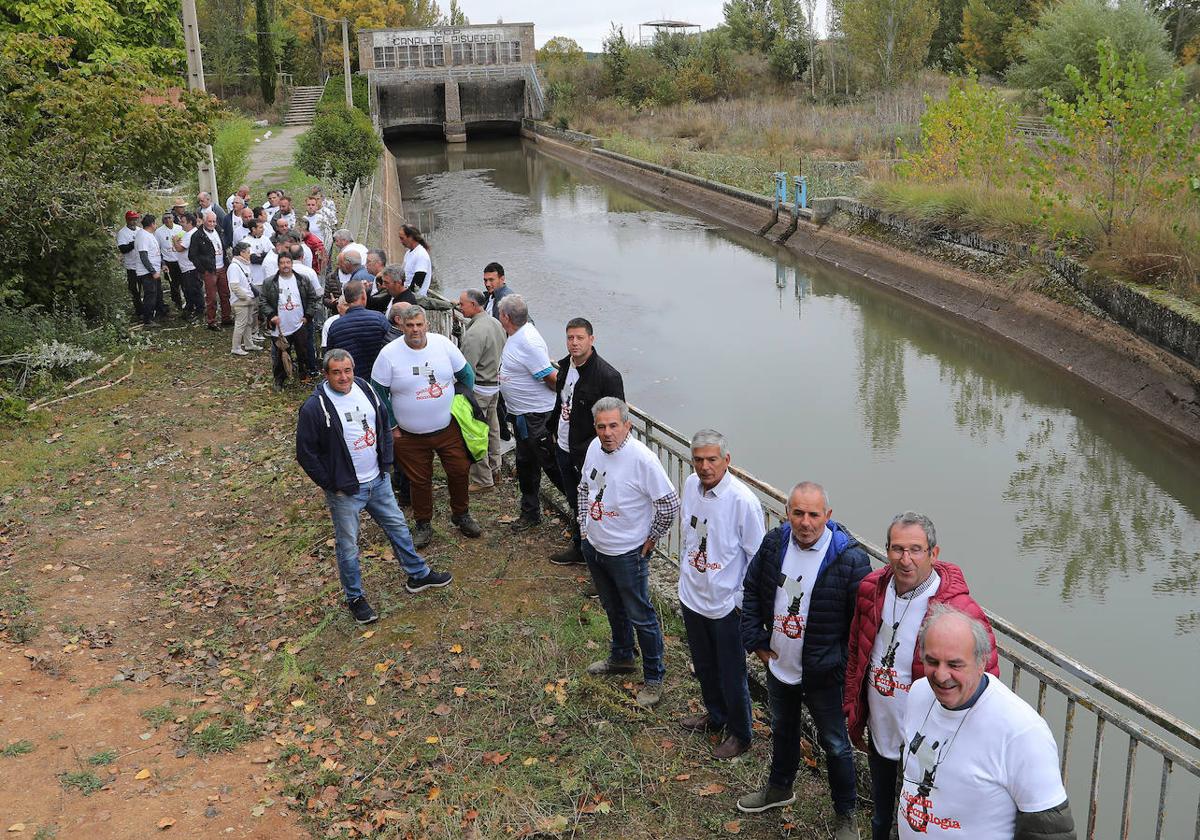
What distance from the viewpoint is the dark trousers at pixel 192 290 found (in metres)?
14.4

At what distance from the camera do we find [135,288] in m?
14.3

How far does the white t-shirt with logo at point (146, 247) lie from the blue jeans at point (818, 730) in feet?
39.3

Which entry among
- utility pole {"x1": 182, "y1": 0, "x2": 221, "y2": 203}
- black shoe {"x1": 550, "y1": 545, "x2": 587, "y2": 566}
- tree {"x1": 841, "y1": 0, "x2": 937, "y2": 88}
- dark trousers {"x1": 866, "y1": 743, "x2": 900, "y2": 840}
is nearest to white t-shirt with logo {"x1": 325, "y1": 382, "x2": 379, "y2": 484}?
black shoe {"x1": 550, "y1": 545, "x2": 587, "y2": 566}

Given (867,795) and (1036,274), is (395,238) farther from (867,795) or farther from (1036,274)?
(867,795)

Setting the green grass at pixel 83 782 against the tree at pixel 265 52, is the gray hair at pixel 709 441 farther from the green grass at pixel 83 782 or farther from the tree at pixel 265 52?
the tree at pixel 265 52

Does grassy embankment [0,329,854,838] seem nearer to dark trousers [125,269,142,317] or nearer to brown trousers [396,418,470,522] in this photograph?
brown trousers [396,418,470,522]

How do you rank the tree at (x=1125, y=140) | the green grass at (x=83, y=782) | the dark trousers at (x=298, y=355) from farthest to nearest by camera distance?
the tree at (x=1125, y=140)
the dark trousers at (x=298, y=355)
the green grass at (x=83, y=782)

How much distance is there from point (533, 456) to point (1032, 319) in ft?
38.7

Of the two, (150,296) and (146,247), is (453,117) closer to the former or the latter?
(150,296)

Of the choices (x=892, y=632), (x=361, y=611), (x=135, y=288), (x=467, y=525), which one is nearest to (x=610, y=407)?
(x=892, y=632)

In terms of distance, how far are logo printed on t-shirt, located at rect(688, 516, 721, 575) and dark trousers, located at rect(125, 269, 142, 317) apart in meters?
11.7

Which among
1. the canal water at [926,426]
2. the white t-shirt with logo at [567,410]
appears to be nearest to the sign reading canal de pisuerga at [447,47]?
the canal water at [926,426]

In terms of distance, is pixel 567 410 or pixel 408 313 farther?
pixel 408 313

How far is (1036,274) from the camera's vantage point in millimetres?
17062
